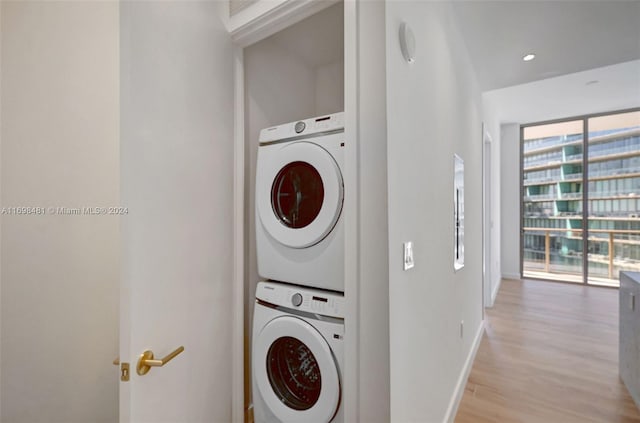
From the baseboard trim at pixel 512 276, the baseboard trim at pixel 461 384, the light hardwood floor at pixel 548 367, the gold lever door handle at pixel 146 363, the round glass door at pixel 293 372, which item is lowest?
the light hardwood floor at pixel 548 367

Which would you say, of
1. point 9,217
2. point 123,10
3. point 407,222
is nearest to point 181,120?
point 123,10

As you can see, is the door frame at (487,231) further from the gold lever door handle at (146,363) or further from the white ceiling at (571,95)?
the gold lever door handle at (146,363)

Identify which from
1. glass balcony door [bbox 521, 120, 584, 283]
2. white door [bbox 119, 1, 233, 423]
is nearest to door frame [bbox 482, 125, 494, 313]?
glass balcony door [bbox 521, 120, 584, 283]

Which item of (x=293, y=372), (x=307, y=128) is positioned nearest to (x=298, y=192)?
(x=307, y=128)

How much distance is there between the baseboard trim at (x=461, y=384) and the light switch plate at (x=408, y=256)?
3.84ft

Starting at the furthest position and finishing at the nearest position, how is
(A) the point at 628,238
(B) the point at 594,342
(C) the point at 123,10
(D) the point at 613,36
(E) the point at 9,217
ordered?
(A) the point at 628,238 → (B) the point at 594,342 → (D) the point at 613,36 → (E) the point at 9,217 → (C) the point at 123,10

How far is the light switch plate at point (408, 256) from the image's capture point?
1.18 meters

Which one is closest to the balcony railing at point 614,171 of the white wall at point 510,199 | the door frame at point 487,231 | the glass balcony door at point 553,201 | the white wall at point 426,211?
the glass balcony door at point 553,201

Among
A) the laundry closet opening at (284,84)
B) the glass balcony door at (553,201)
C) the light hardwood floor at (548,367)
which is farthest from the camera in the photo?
the glass balcony door at (553,201)

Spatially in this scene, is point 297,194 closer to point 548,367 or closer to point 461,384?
point 461,384

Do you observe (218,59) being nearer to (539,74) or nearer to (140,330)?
(140,330)

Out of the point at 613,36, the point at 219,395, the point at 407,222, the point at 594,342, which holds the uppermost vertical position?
the point at 613,36

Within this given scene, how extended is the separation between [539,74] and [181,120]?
138 inches

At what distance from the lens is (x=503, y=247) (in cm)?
550
